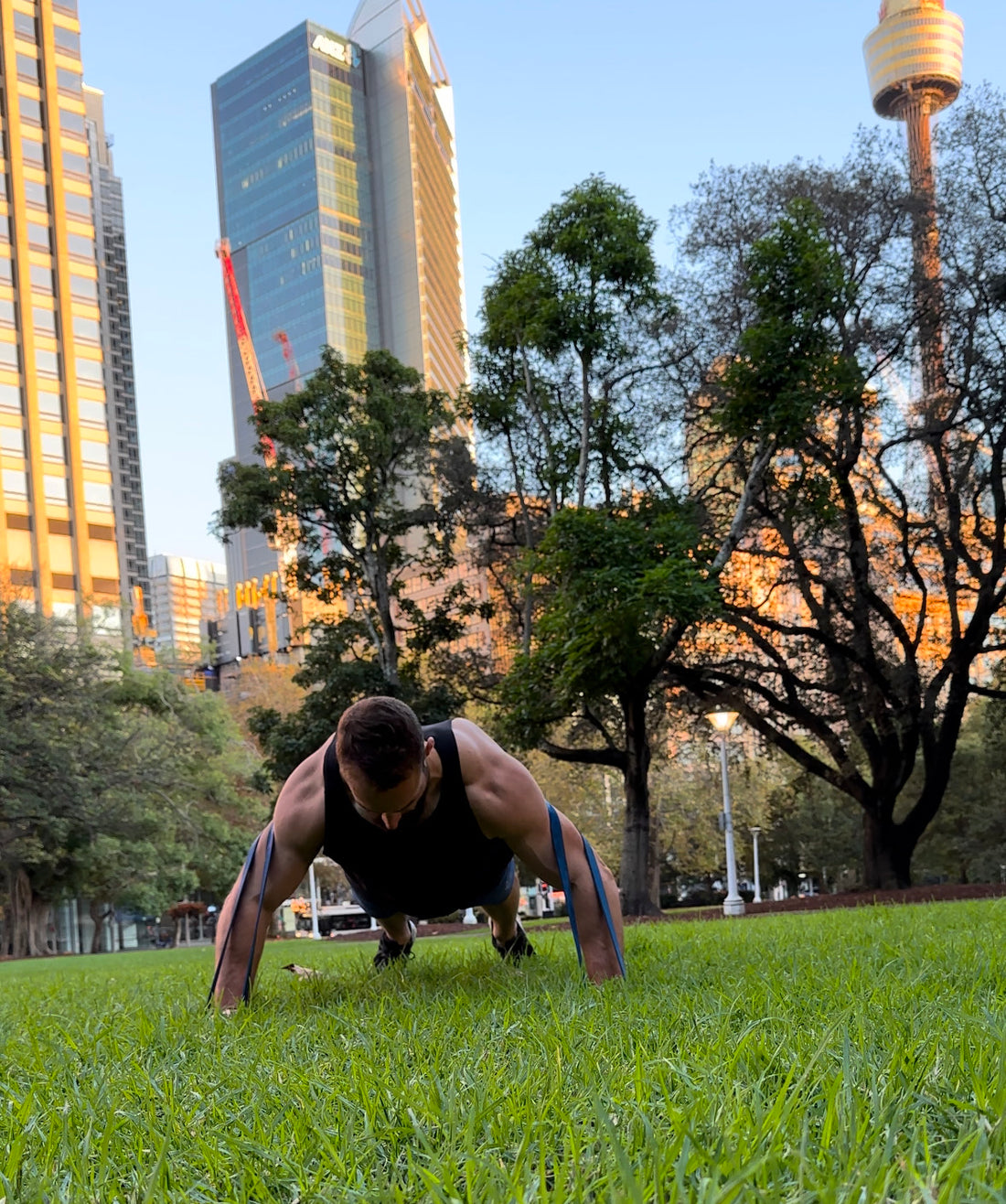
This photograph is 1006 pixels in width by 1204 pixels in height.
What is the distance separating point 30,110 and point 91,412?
20.5m

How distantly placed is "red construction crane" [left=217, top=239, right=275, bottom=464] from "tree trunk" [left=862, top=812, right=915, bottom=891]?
142m

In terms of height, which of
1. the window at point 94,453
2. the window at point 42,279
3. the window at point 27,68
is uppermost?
the window at point 27,68

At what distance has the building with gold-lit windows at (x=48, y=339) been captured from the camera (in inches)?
3127

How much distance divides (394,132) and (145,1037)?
17834 centimetres

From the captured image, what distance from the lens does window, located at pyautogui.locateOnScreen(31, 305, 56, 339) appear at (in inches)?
3191

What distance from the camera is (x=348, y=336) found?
164875 mm

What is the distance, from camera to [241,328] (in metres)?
160

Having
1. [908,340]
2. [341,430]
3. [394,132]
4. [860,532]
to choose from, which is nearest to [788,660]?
[860,532]

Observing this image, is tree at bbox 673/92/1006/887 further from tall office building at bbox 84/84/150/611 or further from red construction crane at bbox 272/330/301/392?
red construction crane at bbox 272/330/301/392

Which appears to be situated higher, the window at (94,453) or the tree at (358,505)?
the window at (94,453)

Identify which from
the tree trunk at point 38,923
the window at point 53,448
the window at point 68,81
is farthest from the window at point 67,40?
the tree trunk at point 38,923

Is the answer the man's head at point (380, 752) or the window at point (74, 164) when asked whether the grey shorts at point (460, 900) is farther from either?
the window at point (74, 164)

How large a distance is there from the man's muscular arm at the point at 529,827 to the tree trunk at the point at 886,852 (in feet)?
62.5

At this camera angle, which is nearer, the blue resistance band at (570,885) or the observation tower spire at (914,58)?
the blue resistance band at (570,885)
